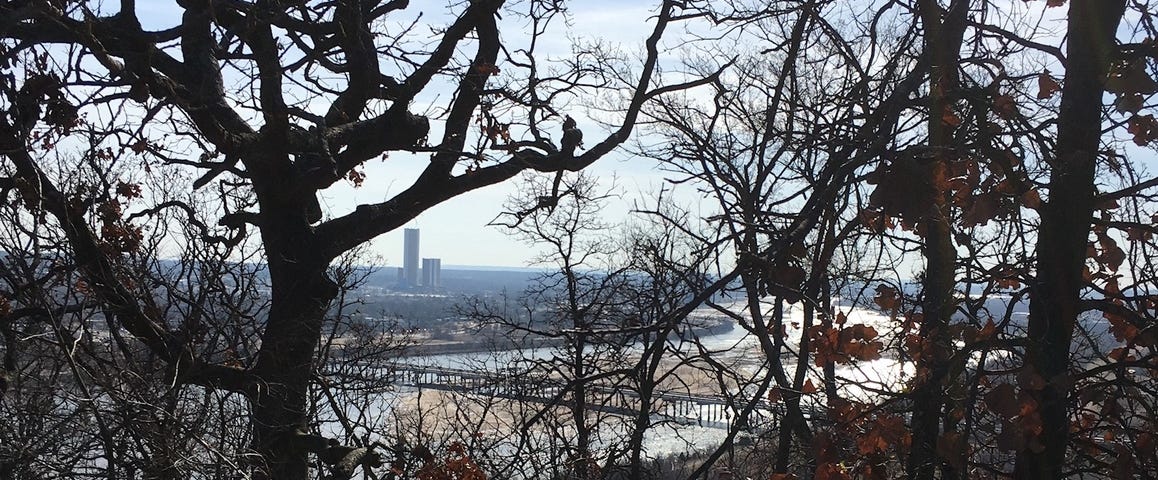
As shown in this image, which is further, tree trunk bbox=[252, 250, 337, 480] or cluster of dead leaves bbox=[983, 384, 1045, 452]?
tree trunk bbox=[252, 250, 337, 480]

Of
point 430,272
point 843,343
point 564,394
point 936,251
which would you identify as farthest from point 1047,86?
point 430,272

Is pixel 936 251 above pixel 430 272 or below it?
below

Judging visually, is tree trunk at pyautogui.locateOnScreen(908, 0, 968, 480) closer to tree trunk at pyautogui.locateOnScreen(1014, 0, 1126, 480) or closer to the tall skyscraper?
tree trunk at pyautogui.locateOnScreen(1014, 0, 1126, 480)

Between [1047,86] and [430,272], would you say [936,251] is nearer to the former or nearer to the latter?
[1047,86]

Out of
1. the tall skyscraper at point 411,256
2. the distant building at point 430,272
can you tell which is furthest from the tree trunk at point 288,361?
the distant building at point 430,272

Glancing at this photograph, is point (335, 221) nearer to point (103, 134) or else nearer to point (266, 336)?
point (266, 336)

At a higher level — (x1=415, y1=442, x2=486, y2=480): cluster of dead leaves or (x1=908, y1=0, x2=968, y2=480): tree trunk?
(x1=908, y1=0, x2=968, y2=480): tree trunk

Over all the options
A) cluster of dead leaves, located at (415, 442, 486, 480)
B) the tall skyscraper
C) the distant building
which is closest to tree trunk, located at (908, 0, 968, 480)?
cluster of dead leaves, located at (415, 442, 486, 480)
